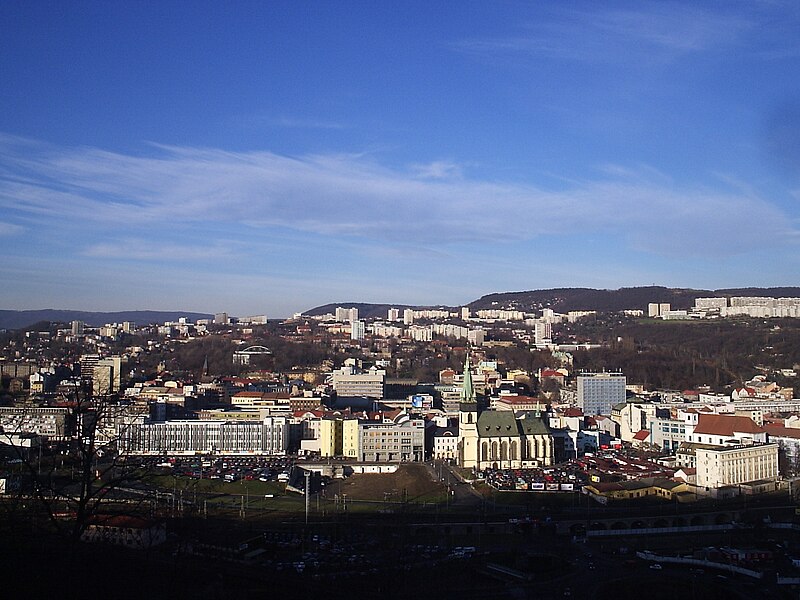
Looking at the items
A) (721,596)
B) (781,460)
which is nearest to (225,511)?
(721,596)

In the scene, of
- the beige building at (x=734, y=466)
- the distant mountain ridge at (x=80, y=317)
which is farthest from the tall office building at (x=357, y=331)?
the beige building at (x=734, y=466)

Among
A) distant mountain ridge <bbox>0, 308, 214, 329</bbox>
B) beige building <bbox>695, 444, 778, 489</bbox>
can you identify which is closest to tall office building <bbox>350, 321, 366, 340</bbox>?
distant mountain ridge <bbox>0, 308, 214, 329</bbox>

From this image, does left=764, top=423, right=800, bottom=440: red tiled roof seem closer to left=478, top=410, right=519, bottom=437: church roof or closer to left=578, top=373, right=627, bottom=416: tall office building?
left=478, top=410, right=519, bottom=437: church roof

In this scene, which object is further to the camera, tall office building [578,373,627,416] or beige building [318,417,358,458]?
tall office building [578,373,627,416]

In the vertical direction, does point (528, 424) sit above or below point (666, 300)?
below

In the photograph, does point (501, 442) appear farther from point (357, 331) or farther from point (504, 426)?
point (357, 331)

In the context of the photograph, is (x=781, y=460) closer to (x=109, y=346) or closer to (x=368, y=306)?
(x=109, y=346)
